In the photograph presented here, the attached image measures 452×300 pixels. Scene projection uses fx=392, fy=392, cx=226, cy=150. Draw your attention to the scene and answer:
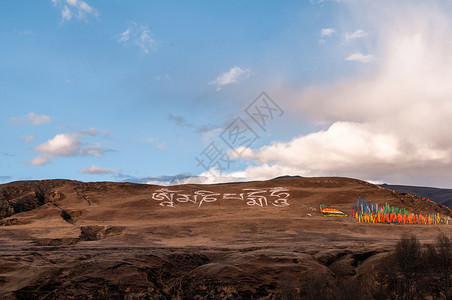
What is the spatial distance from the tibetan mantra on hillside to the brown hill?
152mm

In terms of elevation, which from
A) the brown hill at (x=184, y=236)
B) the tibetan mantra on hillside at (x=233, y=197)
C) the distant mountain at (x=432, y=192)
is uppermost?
the distant mountain at (x=432, y=192)

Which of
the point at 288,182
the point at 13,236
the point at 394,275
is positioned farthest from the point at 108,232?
the point at 288,182

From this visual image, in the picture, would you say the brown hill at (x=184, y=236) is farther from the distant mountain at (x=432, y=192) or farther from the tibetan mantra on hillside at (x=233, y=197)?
the distant mountain at (x=432, y=192)

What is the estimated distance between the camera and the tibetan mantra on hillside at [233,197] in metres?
54.8

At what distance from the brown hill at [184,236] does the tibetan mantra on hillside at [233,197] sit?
15 cm

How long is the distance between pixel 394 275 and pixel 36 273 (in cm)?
1743

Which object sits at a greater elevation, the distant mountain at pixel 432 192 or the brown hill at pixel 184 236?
the distant mountain at pixel 432 192

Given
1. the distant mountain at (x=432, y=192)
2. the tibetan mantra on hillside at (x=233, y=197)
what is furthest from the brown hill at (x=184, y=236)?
the distant mountain at (x=432, y=192)

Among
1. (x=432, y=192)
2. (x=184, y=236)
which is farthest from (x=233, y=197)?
(x=432, y=192)

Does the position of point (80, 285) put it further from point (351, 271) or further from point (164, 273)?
point (351, 271)

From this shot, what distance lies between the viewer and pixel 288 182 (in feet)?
214

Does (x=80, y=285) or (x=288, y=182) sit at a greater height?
(x=288, y=182)

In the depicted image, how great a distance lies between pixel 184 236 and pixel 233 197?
70.2ft

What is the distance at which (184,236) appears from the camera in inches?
1431
